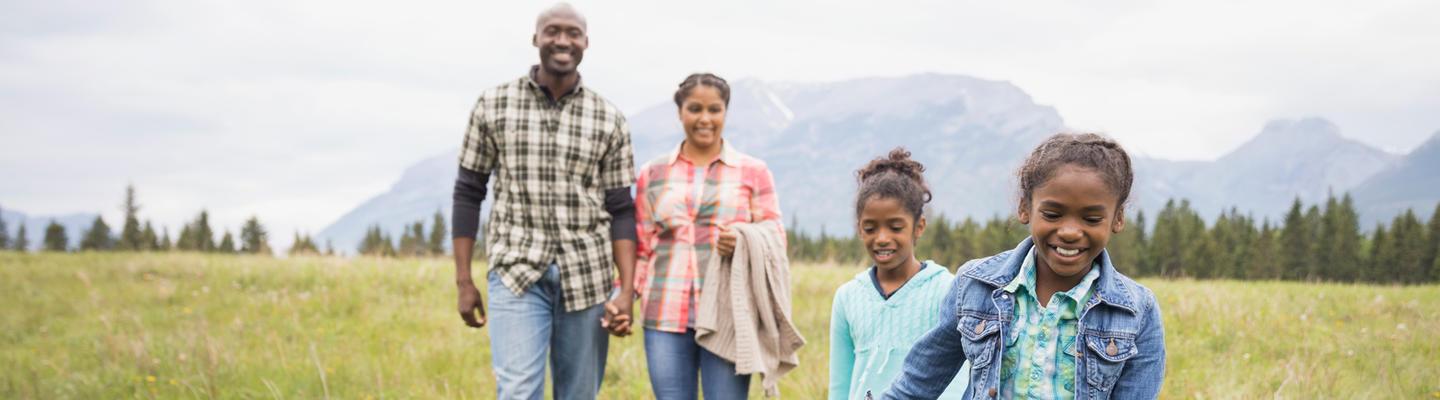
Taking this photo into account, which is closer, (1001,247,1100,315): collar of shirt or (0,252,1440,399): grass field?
(1001,247,1100,315): collar of shirt

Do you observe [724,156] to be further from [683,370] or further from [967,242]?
[967,242]

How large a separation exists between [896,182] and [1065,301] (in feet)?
4.25

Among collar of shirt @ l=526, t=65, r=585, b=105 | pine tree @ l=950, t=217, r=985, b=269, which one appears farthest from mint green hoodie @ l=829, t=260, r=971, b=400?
pine tree @ l=950, t=217, r=985, b=269

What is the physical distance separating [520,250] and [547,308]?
0.30 m

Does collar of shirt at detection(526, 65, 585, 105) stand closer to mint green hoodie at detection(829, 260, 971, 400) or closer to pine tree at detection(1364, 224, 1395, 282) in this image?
mint green hoodie at detection(829, 260, 971, 400)

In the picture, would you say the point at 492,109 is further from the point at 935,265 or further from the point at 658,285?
the point at 935,265

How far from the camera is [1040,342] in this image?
2.09 m

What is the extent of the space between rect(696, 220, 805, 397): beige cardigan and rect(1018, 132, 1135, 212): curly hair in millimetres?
1900

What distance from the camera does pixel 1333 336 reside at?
19.8ft

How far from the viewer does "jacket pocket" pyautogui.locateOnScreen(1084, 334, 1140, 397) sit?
201 centimetres

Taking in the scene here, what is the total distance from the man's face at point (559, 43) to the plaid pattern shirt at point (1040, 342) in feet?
7.55

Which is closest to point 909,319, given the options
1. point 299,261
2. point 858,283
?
point 858,283

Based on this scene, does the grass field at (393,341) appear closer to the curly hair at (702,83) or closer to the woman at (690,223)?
the woman at (690,223)

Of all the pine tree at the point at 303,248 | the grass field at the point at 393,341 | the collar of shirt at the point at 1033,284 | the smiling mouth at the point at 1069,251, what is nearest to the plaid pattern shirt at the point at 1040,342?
the collar of shirt at the point at 1033,284
